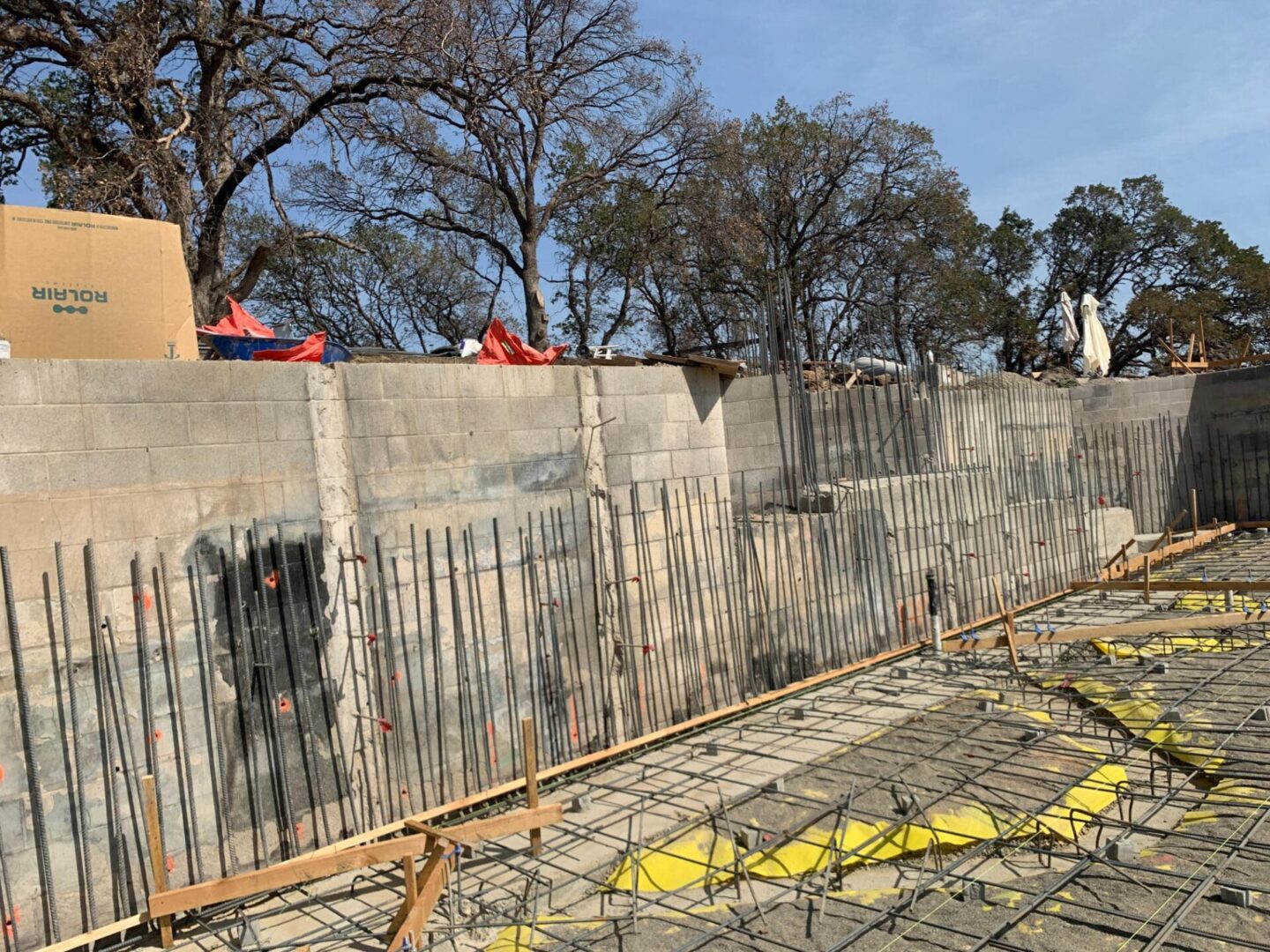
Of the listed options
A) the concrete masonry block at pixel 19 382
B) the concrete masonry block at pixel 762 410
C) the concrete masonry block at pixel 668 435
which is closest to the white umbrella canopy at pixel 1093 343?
the concrete masonry block at pixel 762 410

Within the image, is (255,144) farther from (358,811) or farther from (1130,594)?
(1130,594)

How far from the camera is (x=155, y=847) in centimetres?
488

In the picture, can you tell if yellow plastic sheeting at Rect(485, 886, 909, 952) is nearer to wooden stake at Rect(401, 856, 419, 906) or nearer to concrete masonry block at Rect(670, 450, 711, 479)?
wooden stake at Rect(401, 856, 419, 906)

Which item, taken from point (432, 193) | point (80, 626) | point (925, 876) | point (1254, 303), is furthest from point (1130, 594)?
point (1254, 303)

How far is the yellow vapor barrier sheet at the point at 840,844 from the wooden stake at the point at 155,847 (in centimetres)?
235

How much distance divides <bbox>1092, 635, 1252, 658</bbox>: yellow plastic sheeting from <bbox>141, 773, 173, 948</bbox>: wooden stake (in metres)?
8.13

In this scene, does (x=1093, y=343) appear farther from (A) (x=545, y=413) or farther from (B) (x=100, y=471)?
(B) (x=100, y=471)

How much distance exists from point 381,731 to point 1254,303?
1203 inches

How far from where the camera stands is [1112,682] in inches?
321

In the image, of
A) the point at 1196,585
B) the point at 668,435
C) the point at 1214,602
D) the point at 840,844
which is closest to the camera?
A: the point at 840,844

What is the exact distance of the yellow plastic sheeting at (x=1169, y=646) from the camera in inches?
357

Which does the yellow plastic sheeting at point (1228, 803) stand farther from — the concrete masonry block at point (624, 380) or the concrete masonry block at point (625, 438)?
the concrete masonry block at point (624, 380)

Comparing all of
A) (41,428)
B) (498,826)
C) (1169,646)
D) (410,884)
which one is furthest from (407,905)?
(1169,646)

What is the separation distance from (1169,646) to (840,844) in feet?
19.1
